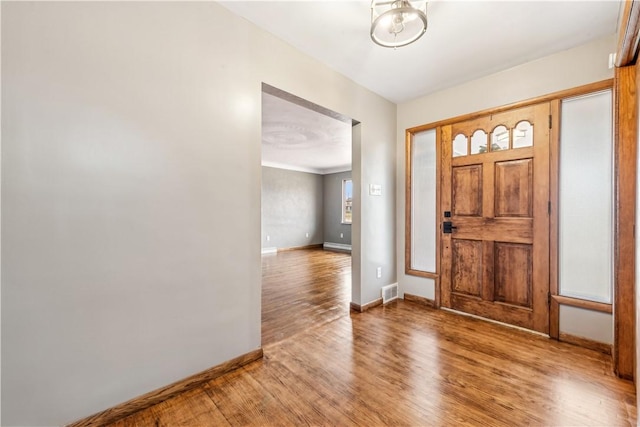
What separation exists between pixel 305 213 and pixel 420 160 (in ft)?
18.1

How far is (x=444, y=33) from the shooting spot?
6.77 ft

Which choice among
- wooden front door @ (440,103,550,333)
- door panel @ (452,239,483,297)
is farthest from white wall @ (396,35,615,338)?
door panel @ (452,239,483,297)

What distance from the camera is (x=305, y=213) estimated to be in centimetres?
848

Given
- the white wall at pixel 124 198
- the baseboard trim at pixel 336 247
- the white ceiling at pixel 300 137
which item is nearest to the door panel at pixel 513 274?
the white ceiling at pixel 300 137

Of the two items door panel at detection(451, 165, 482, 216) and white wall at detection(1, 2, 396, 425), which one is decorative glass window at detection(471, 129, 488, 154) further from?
white wall at detection(1, 2, 396, 425)

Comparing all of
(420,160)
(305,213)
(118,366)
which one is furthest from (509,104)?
(305,213)

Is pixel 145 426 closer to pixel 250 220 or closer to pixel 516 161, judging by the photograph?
pixel 250 220

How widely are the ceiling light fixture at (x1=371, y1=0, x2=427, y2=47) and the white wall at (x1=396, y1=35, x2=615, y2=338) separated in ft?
4.39

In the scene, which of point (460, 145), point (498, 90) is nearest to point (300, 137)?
point (460, 145)

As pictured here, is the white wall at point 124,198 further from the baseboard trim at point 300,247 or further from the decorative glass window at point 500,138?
the baseboard trim at point 300,247

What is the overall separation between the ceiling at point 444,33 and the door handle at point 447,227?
60.0 inches

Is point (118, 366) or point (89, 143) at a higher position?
point (89, 143)

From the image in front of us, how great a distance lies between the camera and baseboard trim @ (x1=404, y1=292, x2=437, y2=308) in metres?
3.10

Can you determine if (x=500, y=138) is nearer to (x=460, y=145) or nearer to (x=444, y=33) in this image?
(x=460, y=145)
